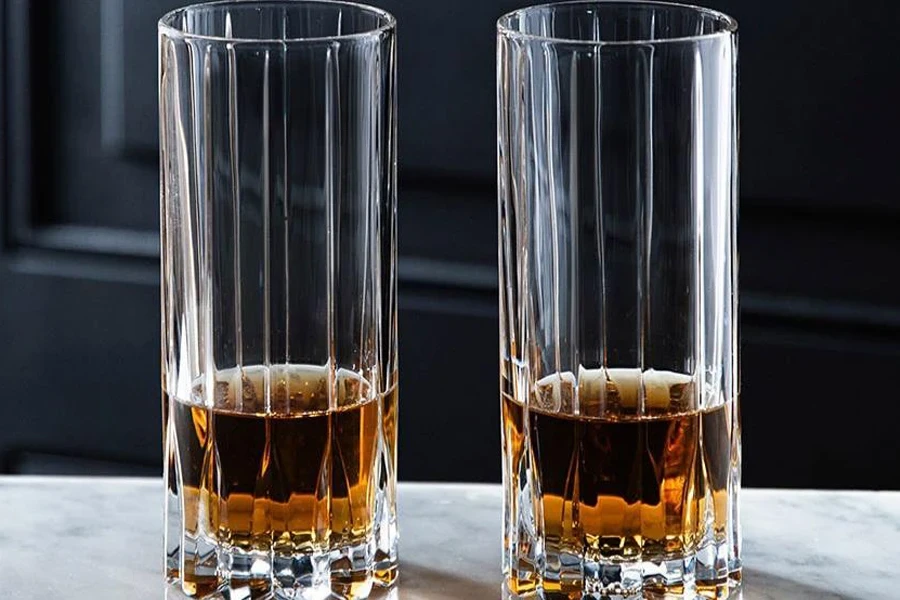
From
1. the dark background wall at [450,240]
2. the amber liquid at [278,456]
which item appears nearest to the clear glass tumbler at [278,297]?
the amber liquid at [278,456]

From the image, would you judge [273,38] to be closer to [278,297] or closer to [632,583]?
[278,297]

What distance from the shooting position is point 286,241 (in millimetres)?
651

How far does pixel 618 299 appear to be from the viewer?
25.5 inches

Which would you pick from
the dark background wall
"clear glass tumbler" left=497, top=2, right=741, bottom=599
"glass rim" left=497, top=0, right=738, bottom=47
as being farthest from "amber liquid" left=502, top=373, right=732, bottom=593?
the dark background wall

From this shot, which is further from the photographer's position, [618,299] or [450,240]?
[450,240]

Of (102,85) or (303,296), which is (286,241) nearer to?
(303,296)

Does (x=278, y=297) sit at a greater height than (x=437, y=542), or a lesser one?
greater

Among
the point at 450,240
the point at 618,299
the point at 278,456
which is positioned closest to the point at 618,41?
the point at 618,299

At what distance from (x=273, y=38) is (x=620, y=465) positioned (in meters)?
0.22

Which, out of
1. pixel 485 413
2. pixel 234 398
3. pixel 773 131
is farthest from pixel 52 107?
pixel 234 398

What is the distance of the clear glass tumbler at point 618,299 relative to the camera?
2.08ft

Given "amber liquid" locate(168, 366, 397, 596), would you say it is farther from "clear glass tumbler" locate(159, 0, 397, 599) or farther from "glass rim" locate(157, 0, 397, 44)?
"glass rim" locate(157, 0, 397, 44)

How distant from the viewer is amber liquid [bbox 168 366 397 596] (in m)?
0.67

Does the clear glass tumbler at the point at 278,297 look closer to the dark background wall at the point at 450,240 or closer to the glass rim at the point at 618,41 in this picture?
the glass rim at the point at 618,41
